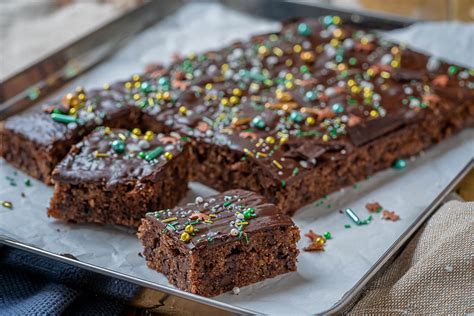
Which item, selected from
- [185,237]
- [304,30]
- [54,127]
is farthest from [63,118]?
[304,30]

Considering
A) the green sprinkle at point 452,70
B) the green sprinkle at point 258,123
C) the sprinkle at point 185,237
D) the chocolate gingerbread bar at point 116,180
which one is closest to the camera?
the sprinkle at point 185,237

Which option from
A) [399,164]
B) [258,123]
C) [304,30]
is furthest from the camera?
[304,30]

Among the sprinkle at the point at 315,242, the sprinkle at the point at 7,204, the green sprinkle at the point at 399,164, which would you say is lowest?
the green sprinkle at the point at 399,164

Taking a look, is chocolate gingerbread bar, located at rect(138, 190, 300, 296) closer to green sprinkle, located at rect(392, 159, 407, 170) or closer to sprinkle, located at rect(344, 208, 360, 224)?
sprinkle, located at rect(344, 208, 360, 224)

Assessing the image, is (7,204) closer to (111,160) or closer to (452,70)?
(111,160)

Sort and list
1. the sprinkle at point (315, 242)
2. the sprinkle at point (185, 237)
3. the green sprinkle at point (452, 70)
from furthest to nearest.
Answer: the green sprinkle at point (452, 70) → the sprinkle at point (315, 242) → the sprinkle at point (185, 237)

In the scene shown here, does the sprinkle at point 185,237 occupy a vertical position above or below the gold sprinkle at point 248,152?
above

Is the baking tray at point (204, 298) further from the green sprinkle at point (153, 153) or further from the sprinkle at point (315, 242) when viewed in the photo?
the green sprinkle at point (153, 153)

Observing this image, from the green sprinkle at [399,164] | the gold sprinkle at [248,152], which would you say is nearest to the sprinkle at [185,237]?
the gold sprinkle at [248,152]
